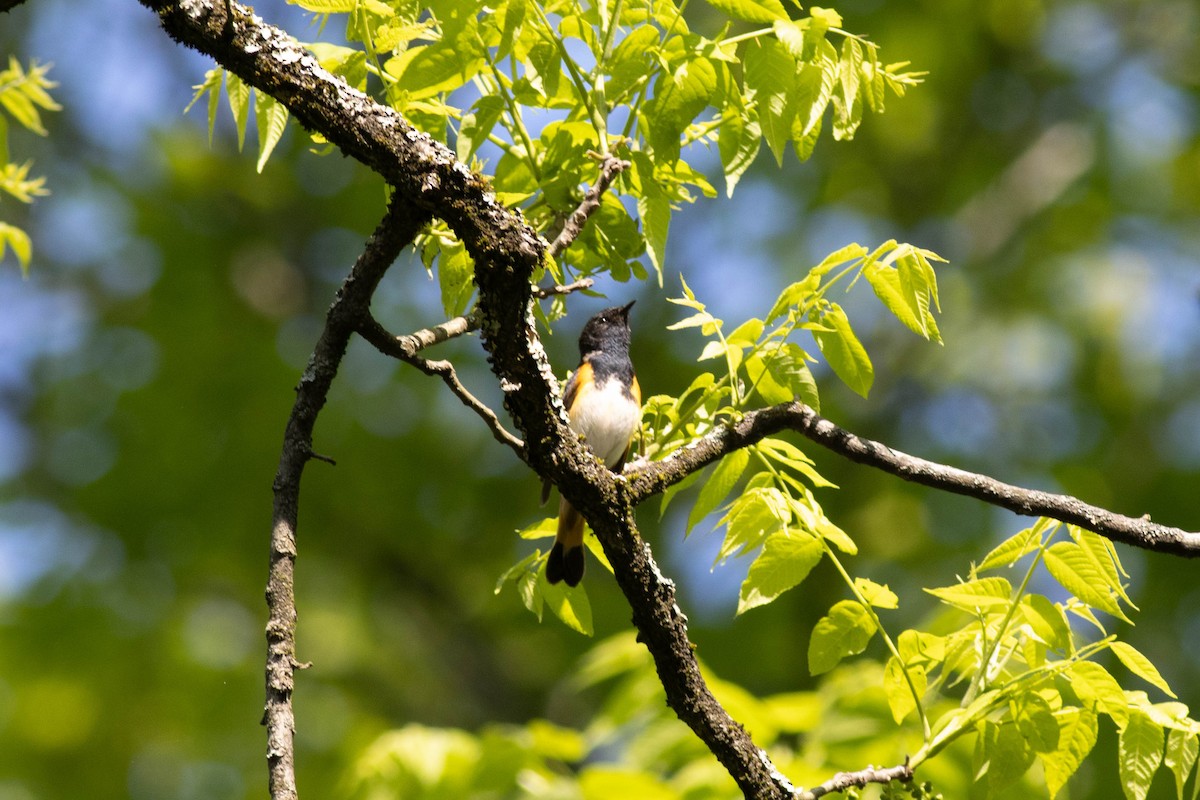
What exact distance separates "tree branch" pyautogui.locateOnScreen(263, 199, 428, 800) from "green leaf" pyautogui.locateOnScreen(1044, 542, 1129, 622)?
1626 mm

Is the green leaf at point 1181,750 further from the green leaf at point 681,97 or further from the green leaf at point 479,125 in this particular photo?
the green leaf at point 479,125

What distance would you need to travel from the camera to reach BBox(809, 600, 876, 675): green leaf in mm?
2648

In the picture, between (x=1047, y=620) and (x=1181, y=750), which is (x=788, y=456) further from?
(x=1181, y=750)

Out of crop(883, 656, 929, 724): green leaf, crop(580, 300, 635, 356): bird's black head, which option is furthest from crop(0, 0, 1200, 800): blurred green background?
crop(883, 656, 929, 724): green leaf

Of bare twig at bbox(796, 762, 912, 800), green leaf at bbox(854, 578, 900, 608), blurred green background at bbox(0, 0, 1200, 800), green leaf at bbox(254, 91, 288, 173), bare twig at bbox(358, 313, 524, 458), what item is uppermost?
blurred green background at bbox(0, 0, 1200, 800)

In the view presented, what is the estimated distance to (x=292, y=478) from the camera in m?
2.47

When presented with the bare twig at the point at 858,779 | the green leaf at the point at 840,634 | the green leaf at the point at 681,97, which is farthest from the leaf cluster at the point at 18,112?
the bare twig at the point at 858,779

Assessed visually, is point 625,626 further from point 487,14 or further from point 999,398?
point 487,14

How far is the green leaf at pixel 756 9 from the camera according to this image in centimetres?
245

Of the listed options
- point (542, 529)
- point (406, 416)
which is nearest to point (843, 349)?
point (542, 529)

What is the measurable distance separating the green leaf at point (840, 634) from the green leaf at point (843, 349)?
55cm

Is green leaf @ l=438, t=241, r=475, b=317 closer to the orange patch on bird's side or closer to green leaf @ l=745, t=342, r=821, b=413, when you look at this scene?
green leaf @ l=745, t=342, r=821, b=413

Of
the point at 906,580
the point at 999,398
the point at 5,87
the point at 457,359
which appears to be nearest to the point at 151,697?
the point at 457,359

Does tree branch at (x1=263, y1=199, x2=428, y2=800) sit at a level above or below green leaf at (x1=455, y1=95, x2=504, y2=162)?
below
